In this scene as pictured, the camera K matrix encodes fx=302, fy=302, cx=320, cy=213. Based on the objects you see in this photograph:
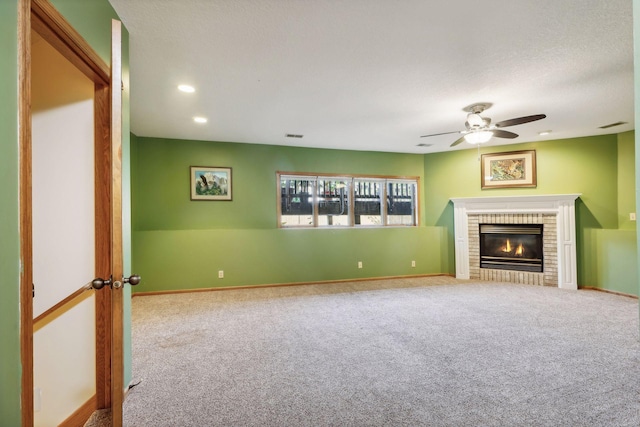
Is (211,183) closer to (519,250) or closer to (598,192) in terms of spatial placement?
(519,250)

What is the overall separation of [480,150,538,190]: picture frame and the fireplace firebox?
774 millimetres

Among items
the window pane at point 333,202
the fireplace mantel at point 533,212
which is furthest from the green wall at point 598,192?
the window pane at point 333,202

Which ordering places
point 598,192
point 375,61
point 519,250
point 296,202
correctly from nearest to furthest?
point 375,61
point 598,192
point 519,250
point 296,202

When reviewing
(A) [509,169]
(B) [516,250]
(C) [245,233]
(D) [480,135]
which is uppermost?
(D) [480,135]

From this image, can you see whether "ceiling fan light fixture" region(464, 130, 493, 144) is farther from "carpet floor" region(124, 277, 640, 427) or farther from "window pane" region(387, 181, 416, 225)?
"window pane" region(387, 181, 416, 225)

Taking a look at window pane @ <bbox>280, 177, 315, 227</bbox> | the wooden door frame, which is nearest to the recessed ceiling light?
the wooden door frame

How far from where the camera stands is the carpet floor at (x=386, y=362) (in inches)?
73.7

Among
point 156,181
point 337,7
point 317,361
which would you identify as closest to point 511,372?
point 317,361

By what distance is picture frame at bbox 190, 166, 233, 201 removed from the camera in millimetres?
5059

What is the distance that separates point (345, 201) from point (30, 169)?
5.12 metres

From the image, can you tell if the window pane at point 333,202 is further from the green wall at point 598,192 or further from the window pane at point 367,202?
the green wall at point 598,192

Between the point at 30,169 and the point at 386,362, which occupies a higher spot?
the point at 30,169

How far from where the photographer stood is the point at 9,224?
3.12 ft

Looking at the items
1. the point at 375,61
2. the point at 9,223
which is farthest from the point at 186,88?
the point at 9,223
